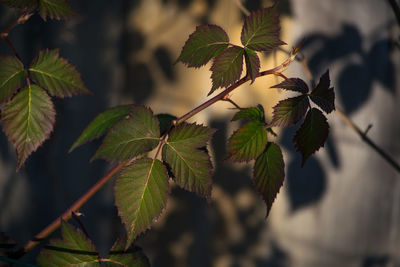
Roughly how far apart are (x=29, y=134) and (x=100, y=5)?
1.20 meters

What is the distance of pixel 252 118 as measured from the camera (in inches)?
21.0

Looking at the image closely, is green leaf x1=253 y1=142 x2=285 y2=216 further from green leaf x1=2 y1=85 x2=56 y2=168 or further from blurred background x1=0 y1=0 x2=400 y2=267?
blurred background x1=0 y1=0 x2=400 y2=267

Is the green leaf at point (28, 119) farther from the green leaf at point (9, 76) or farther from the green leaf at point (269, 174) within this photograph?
the green leaf at point (269, 174)

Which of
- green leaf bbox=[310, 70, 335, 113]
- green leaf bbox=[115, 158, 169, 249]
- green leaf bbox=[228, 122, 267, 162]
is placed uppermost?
green leaf bbox=[310, 70, 335, 113]

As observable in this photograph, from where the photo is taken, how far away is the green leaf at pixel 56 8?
56cm

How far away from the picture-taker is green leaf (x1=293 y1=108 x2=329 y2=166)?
49 cm

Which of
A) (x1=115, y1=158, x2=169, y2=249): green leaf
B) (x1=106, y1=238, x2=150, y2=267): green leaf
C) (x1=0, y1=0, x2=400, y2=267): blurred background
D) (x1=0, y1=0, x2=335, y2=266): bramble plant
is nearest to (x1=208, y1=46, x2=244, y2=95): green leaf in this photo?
(x1=0, y1=0, x2=335, y2=266): bramble plant

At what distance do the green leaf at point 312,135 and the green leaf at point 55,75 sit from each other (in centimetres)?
29

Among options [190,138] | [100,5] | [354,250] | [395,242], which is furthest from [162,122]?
[395,242]

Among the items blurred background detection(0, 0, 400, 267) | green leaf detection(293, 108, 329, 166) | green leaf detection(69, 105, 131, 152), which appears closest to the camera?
green leaf detection(293, 108, 329, 166)

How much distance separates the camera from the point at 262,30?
1.77ft

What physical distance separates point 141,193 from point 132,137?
70 millimetres

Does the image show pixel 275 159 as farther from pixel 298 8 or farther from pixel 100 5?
pixel 100 5

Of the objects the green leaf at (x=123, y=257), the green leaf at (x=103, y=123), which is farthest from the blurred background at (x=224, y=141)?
the green leaf at (x=123, y=257)
